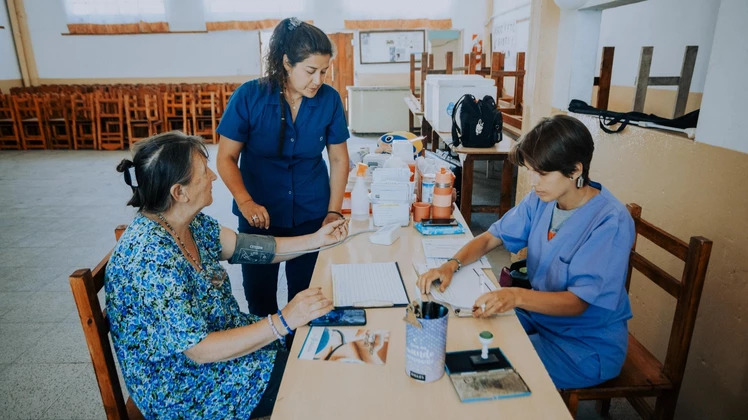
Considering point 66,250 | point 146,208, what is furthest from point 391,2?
point 146,208

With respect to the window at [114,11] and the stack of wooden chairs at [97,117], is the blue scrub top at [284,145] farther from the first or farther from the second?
the window at [114,11]

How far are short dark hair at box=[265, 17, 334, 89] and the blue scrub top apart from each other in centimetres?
15

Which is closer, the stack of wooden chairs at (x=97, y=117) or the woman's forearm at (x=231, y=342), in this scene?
the woman's forearm at (x=231, y=342)

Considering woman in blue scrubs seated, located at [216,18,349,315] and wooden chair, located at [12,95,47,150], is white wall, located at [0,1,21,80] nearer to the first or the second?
wooden chair, located at [12,95,47,150]

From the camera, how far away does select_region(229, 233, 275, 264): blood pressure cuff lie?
4.98 feet

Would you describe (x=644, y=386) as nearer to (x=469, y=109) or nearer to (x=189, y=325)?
(x=189, y=325)

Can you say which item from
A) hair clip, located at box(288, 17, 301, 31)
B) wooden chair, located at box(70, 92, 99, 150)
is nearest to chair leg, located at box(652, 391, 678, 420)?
hair clip, located at box(288, 17, 301, 31)

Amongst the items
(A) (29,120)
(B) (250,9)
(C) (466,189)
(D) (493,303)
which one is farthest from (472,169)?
(A) (29,120)

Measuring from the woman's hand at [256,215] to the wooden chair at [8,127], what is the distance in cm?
808

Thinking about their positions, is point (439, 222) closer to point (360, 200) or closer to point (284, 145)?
point (360, 200)

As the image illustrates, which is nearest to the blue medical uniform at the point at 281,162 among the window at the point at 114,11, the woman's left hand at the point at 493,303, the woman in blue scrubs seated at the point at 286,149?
the woman in blue scrubs seated at the point at 286,149

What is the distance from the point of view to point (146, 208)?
115 centimetres

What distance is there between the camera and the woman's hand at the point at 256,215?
1.73 meters

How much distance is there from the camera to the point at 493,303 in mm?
1158
